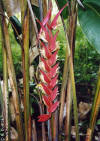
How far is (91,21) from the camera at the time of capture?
2.16ft

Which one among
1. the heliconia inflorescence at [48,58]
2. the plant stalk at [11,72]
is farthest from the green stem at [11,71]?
the heliconia inflorescence at [48,58]

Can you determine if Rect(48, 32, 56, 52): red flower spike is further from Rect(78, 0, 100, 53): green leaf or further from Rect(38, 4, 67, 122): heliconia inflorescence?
Rect(78, 0, 100, 53): green leaf

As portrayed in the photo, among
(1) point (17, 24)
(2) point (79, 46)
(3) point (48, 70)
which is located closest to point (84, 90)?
(2) point (79, 46)

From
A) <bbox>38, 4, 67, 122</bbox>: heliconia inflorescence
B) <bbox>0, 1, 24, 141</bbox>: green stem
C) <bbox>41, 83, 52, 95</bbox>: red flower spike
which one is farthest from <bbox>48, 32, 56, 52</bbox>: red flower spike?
<bbox>0, 1, 24, 141</bbox>: green stem

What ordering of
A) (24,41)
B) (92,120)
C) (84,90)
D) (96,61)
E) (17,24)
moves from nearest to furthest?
(24,41) < (92,120) < (17,24) < (84,90) < (96,61)

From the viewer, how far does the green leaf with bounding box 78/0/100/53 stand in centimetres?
62

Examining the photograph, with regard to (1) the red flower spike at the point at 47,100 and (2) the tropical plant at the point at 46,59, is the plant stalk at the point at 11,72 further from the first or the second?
(1) the red flower spike at the point at 47,100

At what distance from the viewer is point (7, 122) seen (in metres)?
0.78

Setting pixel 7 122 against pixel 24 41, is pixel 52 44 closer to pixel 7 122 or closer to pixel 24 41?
pixel 24 41

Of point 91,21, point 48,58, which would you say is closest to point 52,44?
point 48,58

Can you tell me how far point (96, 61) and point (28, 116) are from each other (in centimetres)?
140

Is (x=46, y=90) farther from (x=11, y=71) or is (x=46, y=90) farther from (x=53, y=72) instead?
(x=11, y=71)

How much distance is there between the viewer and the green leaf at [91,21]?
615 mm

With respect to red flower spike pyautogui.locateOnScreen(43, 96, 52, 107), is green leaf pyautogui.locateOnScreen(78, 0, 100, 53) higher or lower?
higher
